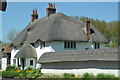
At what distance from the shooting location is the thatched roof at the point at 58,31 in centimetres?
3791

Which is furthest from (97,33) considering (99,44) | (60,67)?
(60,67)

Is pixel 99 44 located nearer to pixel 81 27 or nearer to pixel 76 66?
pixel 81 27

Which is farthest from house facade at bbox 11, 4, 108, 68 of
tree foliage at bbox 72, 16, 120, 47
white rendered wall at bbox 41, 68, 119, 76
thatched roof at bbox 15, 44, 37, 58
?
tree foliage at bbox 72, 16, 120, 47

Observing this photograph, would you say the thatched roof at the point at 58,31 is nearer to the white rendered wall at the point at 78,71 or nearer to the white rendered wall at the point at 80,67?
the white rendered wall at the point at 80,67

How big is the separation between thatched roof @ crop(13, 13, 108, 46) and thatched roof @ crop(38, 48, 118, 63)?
7.02m

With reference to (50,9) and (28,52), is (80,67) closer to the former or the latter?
(28,52)

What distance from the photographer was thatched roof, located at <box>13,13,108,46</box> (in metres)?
37.9

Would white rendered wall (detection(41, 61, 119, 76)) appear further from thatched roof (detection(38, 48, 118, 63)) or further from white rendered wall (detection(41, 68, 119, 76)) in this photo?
thatched roof (detection(38, 48, 118, 63))

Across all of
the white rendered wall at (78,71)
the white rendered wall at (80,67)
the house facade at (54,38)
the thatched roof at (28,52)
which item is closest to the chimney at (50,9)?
the house facade at (54,38)

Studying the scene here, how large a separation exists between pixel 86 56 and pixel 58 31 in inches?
534

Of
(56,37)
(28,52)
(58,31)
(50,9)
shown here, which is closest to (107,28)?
(50,9)

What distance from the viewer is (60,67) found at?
90.9ft

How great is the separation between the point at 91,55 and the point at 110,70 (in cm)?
310

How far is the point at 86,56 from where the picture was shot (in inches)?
1019
